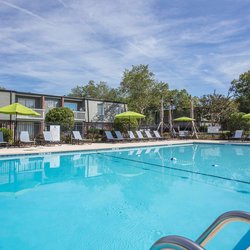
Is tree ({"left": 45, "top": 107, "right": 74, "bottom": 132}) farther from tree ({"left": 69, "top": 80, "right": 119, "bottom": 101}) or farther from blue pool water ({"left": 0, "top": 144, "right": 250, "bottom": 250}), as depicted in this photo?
tree ({"left": 69, "top": 80, "right": 119, "bottom": 101})

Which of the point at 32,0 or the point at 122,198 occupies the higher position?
the point at 32,0

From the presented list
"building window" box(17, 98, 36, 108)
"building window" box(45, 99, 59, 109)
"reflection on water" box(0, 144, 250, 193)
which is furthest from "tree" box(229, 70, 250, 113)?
"building window" box(17, 98, 36, 108)

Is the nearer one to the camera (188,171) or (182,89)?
(188,171)

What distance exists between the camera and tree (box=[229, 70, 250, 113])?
1494 inches

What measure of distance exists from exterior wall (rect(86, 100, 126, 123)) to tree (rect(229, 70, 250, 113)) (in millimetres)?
18126

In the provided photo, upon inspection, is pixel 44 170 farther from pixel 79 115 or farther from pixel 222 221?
pixel 79 115

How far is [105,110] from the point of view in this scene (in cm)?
3092

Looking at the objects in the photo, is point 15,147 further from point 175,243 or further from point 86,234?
point 175,243

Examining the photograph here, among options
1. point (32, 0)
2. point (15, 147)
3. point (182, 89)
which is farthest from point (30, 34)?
point (182, 89)

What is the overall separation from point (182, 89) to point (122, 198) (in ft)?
126

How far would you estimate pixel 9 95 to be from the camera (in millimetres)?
24422

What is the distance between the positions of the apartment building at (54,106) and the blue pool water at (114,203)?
1442 centimetres

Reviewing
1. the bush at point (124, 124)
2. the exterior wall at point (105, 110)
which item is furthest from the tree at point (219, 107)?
the bush at point (124, 124)

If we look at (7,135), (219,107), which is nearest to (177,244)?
(7,135)
